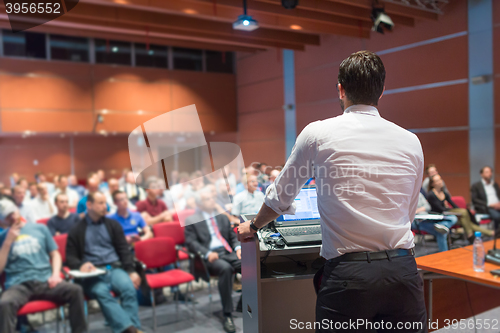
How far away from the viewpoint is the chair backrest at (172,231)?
4648 millimetres

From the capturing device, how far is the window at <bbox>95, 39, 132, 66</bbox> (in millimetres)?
9289

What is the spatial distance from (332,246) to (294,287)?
1193 mm

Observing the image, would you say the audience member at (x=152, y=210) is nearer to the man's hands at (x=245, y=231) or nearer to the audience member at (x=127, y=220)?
the audience member at (x=127, y=220)

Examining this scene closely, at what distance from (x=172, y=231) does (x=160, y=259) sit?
2.65 ft

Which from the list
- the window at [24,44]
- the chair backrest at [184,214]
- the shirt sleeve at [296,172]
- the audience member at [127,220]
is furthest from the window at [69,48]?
the shirt sleeve at [296,172]

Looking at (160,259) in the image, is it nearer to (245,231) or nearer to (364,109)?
(245,231)

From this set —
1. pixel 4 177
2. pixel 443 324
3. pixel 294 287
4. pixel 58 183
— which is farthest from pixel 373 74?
pixel 4 177

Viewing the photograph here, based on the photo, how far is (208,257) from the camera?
3.93 meters

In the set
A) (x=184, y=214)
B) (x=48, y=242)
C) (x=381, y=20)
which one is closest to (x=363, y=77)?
(x=48, y=242)

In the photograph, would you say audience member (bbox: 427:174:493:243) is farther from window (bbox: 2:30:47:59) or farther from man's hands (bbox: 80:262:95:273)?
window (bbox: 2:30:47:59)

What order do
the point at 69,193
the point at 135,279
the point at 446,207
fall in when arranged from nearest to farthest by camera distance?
1. the point at 135,279
2. the point at 446,207
3. the point at 69,193

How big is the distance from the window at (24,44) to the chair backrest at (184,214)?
5.79 metres

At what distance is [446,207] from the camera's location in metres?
5.48

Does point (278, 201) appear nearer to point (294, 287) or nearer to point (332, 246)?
point (332, 246)
